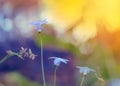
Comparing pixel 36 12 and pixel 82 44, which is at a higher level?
pixel 36 12

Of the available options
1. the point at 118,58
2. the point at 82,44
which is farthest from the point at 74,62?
the point at 118,58

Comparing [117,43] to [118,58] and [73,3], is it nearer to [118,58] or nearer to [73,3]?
[118,58]

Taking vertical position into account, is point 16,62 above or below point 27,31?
below

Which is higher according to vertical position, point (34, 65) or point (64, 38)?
point (64, 38)

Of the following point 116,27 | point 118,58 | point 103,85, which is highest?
point 116,27

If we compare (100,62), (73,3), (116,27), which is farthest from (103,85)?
(73,3)

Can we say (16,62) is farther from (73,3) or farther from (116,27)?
(116,27)
